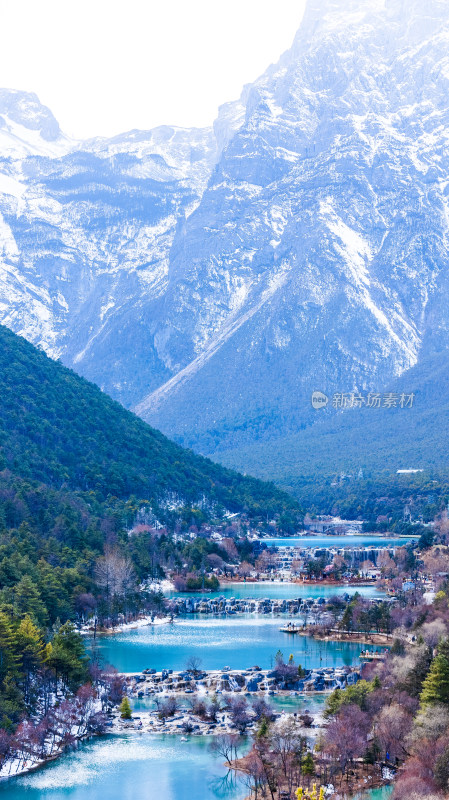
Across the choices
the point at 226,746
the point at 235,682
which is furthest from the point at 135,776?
the point at 235,682

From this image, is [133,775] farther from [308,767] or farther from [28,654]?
[28,654]

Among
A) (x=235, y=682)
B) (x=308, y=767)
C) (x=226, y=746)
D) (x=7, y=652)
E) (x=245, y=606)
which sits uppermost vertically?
(x=245, y=606)

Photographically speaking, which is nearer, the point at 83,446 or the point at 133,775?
the point at 133,775

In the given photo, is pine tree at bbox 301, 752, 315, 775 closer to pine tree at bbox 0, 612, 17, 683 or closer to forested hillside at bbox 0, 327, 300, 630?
pine tree at bbox 0, 612, 17, 683

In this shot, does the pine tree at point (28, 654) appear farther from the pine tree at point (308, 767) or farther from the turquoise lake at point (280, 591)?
the turquoise lake at point (280, 591)

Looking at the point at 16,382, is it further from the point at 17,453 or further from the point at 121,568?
the point at 121,568

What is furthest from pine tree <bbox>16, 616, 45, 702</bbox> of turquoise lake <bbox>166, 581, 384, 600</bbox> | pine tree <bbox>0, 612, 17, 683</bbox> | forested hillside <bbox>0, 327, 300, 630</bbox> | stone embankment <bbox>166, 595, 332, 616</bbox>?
turquoise lake <bbox>166, 581, 384, 600</bbox>

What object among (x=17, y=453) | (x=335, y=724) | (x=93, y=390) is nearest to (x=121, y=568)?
(x=17, y=453)
